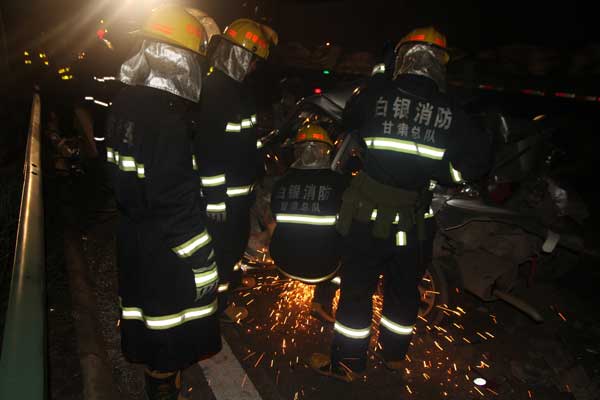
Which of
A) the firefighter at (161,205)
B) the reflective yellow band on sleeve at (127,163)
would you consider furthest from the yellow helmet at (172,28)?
the reflective yellow band on sleeve at (127,163)

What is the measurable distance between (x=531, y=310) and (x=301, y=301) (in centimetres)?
207

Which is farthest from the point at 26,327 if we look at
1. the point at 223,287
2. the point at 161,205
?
the point at 223,287

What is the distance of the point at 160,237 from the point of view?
6.40 feet

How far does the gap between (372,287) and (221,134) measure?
5.29 feet

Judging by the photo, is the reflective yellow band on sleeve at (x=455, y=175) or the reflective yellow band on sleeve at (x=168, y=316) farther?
the reflective yellow band on sleeve at (x=455, y=175)

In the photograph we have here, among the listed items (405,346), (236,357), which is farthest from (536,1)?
(236,357)

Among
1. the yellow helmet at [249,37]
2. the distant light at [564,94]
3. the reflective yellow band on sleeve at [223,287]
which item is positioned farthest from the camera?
the distant light at [564,94]

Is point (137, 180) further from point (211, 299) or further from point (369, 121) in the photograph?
point (369, 121)

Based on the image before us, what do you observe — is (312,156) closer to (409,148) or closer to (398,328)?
(409,148)

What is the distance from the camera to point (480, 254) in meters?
3.40

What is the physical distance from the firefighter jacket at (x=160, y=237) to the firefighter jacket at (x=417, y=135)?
1.21 m

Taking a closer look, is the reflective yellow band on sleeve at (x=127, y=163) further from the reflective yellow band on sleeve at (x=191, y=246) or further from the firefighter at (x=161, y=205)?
the reflective yellow band on sleeve at (x=191, y=246)

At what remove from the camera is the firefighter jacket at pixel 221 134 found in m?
2.81

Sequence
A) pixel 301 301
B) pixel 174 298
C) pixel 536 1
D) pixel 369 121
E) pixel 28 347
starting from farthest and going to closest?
pixel 536 1
pixel 301 301
pixel 369 121
pixel 174 298
pixel 28 347
